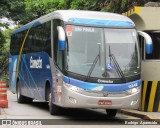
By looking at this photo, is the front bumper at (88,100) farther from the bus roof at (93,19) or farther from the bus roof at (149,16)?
the bus roof at (149,16)

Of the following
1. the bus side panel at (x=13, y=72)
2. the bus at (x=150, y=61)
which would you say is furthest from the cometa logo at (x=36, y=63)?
the bus side panel at (x=13, y=72)

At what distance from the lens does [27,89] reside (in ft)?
60.7

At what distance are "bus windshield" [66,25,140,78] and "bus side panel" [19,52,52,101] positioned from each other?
220cm

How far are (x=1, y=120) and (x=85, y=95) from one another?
8.54 feet

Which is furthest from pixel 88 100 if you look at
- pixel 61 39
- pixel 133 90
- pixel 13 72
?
pixel 13 72

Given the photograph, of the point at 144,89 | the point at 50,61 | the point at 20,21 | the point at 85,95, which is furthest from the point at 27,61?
the point at 20,21

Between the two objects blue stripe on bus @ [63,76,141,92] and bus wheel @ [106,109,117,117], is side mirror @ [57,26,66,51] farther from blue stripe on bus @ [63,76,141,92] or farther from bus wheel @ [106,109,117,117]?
bus wheel @ [106,109,117,117]

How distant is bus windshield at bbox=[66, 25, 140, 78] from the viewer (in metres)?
12.6

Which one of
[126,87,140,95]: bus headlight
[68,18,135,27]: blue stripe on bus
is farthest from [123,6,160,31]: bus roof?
[126,87,140,95]: bus headlight

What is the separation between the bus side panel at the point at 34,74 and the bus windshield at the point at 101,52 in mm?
2197

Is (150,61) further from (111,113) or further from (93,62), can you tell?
(93,62)

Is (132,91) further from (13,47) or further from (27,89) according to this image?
(13,47)

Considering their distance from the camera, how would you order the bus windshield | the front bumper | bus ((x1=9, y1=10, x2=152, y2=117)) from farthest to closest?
the bus windshield < bus ((x1=9, y1=10, x2=152, y2=117)) < the front bumper

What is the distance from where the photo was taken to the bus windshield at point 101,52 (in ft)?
41.3
